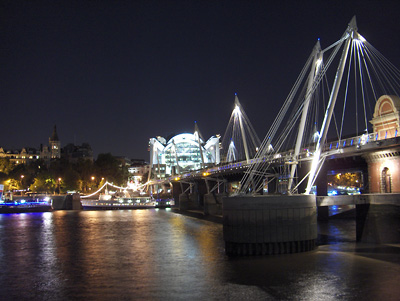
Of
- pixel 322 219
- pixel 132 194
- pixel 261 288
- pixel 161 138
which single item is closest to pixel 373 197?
pixel 261 288

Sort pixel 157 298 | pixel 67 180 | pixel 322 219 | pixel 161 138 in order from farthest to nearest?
1. pixel 161 138
2. pixel 67 180
3. pixel 322 219
4. pixel 157 298

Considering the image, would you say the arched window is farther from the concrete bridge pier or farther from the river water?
the concrete bridge pier

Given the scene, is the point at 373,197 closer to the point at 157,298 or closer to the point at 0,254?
the point at 157,298

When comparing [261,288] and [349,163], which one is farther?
[349,163]

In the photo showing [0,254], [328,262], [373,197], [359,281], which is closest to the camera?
[359,281]

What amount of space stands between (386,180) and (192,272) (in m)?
23.7

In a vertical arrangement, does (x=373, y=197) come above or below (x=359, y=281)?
above

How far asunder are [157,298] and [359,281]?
8968 mm

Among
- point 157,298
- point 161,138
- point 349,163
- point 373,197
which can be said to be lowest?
point 157,298

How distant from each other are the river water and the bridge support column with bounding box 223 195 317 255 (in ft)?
2.39

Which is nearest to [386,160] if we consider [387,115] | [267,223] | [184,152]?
[387,115]

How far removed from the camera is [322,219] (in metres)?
51.8

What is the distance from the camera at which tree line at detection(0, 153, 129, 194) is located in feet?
439

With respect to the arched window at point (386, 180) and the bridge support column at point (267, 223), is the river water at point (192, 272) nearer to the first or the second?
the bridge support column at point (267, 223)
